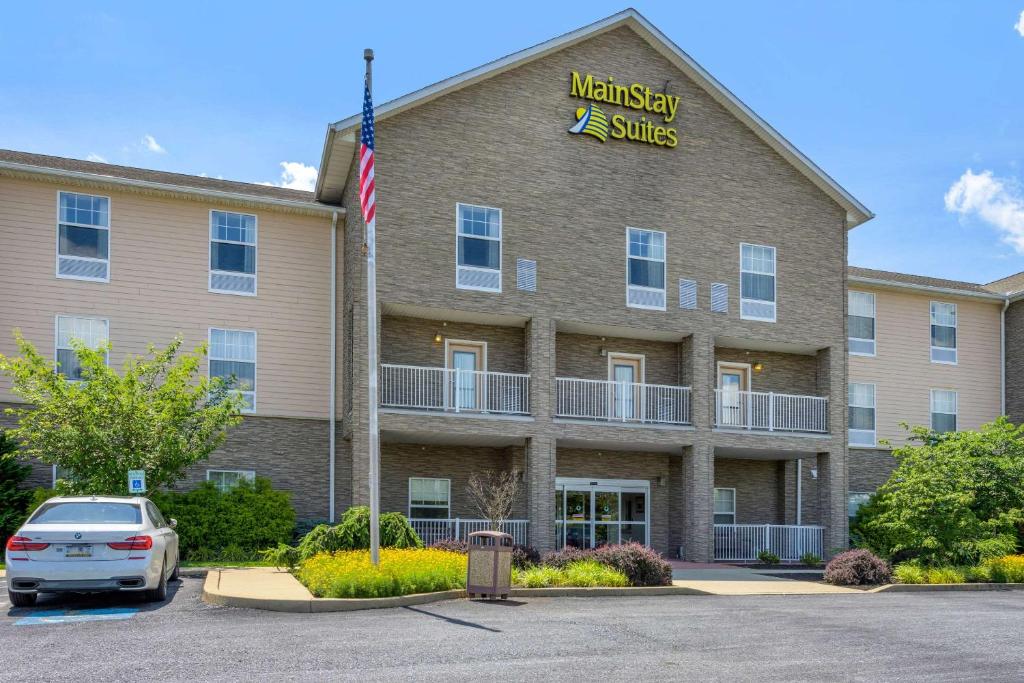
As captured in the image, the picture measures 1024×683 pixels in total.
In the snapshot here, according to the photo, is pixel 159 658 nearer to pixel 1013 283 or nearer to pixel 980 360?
pixel 980 360

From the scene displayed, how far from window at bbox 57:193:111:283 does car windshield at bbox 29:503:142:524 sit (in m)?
11.4

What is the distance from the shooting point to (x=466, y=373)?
25.6m

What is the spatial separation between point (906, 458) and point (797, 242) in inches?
267

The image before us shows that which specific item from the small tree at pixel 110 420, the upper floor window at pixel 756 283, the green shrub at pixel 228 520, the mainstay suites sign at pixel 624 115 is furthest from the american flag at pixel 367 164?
the upper floor window at pixel 756 283

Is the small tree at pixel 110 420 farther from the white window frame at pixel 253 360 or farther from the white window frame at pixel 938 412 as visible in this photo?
the white window frame at pixel 938 412

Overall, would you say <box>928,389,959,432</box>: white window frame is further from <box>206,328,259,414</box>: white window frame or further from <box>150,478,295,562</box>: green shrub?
<box>206,328,259,414</box>: white window frame

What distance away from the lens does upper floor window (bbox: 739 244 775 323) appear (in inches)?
1101

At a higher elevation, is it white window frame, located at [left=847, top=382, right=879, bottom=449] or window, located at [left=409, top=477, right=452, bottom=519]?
white window frame, located at [left=847, top=382, right=879, bottom=449]

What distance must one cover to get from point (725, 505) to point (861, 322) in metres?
8.17

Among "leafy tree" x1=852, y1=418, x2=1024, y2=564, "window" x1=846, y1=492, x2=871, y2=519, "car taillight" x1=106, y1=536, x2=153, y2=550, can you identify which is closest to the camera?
"car taillight" x1=106, y1=536, x2=153, y2=550

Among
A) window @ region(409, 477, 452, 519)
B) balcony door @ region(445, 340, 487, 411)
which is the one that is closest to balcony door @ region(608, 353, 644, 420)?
balcony door @ region(445, 340, 487, 411)

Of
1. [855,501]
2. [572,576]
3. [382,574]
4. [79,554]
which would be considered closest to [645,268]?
[572,576]

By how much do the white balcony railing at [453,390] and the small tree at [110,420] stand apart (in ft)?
13.0

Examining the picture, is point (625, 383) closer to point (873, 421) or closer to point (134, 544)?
point (873, 421)
